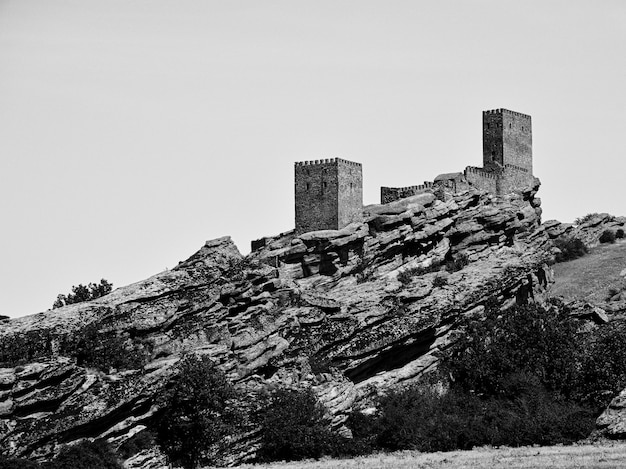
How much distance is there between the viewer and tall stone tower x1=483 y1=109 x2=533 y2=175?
104000 millimetres

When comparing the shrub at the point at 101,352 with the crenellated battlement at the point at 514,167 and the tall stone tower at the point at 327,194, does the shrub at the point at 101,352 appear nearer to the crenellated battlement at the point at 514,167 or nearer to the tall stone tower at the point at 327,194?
the tall stone tower at the point at 327,194

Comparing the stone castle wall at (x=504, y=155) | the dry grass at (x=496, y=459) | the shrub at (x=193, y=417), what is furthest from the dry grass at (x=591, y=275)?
the shrub at (x=193, y=417)

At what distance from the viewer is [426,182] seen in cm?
9662

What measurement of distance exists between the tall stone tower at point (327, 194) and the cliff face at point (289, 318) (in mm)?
1153

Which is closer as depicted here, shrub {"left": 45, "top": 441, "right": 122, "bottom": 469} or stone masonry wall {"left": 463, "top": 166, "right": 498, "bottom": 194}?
shrub {"left": 45, "top": 441, "right": 122, "bottom": 469}

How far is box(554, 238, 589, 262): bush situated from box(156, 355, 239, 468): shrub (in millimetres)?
42889

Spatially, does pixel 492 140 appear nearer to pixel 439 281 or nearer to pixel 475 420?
pixel 439 281

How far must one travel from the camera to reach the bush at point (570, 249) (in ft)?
342

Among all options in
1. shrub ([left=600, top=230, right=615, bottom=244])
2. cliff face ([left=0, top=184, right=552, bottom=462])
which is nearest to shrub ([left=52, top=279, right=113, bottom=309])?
cliff face ([left=0, top=184, right=552, bottom=462])

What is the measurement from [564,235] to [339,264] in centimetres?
2678

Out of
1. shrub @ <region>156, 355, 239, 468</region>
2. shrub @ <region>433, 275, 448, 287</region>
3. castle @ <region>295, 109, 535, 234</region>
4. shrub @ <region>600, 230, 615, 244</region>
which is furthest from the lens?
shrub @ <region>600, 230, 615, 244</region>

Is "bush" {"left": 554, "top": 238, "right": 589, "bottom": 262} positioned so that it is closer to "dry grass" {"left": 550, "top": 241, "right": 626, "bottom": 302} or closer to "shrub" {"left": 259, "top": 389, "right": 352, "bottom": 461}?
"dry grass" {"left": 550, "top": 241, "right": 626, "bottom": 302}

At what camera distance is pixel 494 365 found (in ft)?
252

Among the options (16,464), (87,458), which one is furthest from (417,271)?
(16,464)
